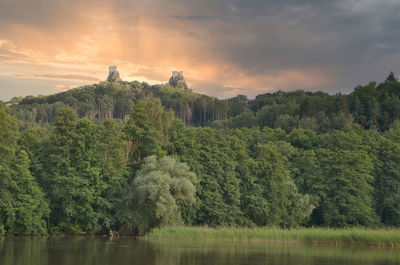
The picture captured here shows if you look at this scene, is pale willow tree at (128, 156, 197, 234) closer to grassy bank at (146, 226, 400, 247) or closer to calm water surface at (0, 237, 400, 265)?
grassy bank at (146, 226, 400, 247)

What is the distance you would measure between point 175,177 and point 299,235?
20294 mm

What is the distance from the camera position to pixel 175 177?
219 ft

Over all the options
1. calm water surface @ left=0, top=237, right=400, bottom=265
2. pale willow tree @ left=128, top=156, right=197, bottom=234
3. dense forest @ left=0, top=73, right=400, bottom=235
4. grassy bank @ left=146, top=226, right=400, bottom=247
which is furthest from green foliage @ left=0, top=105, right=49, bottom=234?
calm water surface @ left=0, top=237, right=400, bottom=265

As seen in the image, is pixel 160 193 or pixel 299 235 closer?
pixel 299 235

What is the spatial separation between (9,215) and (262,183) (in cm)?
4236

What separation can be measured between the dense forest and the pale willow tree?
15 centimetres

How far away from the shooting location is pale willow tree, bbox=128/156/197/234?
63000 mm

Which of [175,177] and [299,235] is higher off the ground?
[175,177]

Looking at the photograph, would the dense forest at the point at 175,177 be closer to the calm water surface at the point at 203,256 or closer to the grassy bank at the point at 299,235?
the grassy bank at the point at 299,235

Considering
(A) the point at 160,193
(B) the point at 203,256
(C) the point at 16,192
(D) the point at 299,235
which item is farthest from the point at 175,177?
(B) the point at 203,256

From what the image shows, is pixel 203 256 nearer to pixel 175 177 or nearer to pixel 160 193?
pixel 160 193

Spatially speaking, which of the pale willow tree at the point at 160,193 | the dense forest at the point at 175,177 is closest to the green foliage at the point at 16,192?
the dense forest at the point at 175,177

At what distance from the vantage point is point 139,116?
78.8 metres

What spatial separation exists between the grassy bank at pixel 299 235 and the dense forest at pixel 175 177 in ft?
20.2
